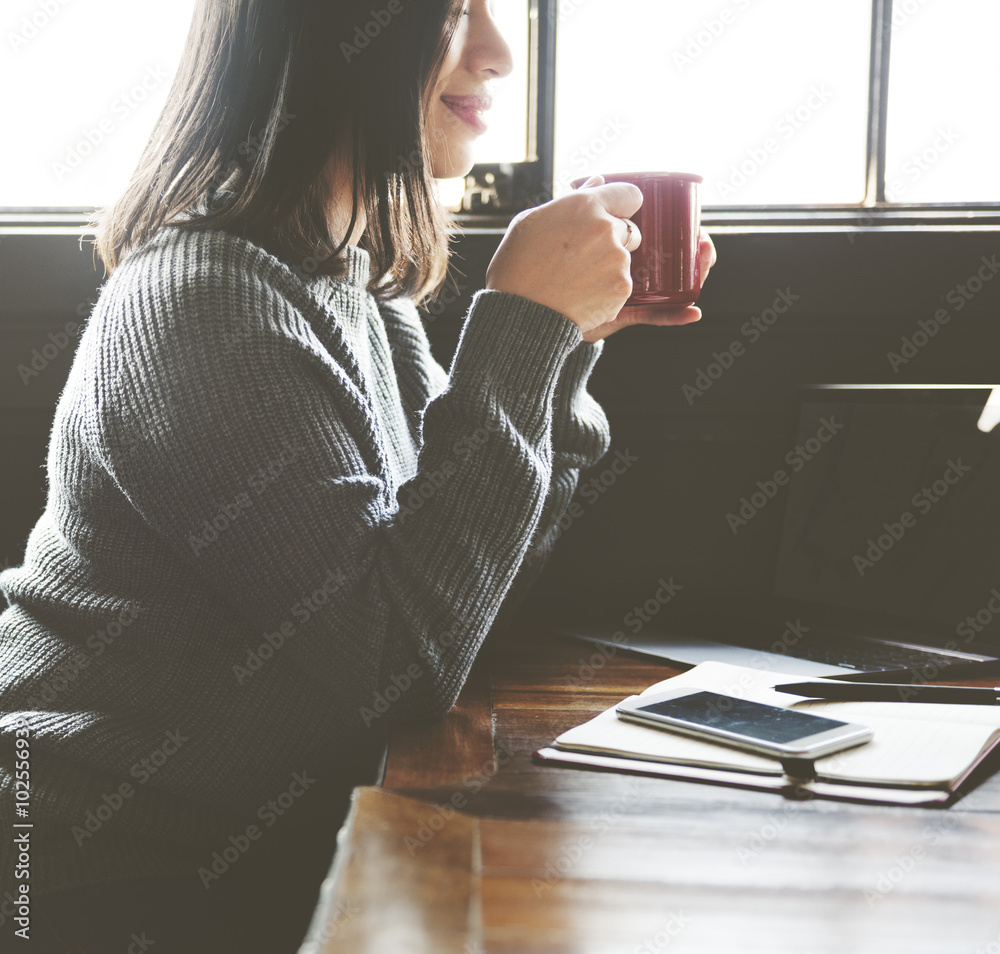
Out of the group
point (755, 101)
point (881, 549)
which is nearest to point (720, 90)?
point (755, 101)

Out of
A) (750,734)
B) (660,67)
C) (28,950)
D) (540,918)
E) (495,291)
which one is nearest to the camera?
(540,918)

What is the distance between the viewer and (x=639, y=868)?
539mm

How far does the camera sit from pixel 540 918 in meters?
0.47

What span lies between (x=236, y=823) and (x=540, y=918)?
1.65ft

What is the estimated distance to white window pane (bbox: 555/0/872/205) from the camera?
1.45 metres

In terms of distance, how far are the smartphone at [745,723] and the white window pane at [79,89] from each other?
1200mm

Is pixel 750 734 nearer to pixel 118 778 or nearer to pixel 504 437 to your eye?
pixel 504 437

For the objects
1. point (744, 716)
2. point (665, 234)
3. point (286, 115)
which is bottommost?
point (744, 716)

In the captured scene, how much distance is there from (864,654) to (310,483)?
642 mm

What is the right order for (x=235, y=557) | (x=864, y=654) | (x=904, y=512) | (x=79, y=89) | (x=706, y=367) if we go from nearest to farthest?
1. (x=235, y=557)
2. (x=864, y=654)
3. (x=904, y=512)
4. (x=706, y=367)
5. (x=79, y=89)

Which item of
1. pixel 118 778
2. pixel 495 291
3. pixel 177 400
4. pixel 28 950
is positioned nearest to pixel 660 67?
pixel 495 291

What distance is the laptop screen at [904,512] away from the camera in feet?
3.73

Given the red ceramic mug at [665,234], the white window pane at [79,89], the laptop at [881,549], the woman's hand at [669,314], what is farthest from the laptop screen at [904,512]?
the white window pane at [79,89]

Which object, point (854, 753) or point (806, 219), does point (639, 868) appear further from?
point (806, 219)
